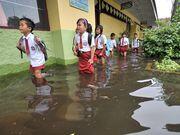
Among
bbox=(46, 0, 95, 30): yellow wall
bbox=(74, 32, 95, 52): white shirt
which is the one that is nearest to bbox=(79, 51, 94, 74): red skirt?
bbox=(74, 32, 95, 52): white shirt

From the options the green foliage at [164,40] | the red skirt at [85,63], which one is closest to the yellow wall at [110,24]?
the green foliage at [164,40]

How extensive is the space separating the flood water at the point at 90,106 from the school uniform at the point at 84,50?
0.33 metres

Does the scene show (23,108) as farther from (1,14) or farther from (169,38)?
(169,38)

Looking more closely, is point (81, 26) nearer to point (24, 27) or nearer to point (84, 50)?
point (84, 50)

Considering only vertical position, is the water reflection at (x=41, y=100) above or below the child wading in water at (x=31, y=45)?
below

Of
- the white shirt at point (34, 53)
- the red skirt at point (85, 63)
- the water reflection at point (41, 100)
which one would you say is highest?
the white shirt at point (34, 53)

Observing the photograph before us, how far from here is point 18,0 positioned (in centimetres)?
767

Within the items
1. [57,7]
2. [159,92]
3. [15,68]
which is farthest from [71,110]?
[57,7]

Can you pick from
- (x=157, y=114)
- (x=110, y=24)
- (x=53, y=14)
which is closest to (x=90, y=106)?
(x=157, y=114)

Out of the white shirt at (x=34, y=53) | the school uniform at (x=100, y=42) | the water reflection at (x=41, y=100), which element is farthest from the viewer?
the school uniform at (x=100, y=42)

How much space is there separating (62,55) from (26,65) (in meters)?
1.77

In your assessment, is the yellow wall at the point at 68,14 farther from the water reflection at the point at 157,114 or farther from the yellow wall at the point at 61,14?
the water reflection at the point at 157,114

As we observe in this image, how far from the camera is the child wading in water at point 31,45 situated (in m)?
4.92

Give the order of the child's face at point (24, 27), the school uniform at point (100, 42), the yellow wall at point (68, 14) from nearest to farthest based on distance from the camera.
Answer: the child's face at point (24, 27), the school uniform at point (100, 42), the yellow wall at point (68, 14)
